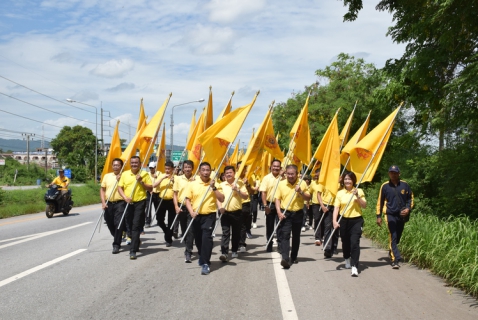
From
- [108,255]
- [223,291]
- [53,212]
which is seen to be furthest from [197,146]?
[53,212]

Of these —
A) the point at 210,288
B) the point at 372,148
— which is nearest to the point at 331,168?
the point at 372,148

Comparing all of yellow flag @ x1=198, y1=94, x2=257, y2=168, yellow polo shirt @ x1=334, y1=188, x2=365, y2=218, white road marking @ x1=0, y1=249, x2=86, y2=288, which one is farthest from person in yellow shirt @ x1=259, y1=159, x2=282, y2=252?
white road marking @ x1=0, y1=249, x2=86, y2=288

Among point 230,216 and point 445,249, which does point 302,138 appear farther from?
point 445,249

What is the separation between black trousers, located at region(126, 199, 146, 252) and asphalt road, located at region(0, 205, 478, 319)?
0.34m

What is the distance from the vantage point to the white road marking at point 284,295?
227 inches

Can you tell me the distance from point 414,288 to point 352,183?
2.18 meters

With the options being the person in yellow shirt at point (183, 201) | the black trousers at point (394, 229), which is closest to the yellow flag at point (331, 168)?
the black trousers at point (394, 229)

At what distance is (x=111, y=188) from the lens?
10.3 metres

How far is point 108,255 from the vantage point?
381 inches

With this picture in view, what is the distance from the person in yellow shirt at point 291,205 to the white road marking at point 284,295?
0.54 m

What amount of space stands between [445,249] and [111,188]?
6283 millimetres

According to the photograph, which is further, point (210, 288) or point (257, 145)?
point (257, 145)

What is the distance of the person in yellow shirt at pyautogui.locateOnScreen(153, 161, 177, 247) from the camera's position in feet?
37.2

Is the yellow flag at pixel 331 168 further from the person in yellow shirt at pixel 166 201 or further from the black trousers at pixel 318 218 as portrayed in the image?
the person in yellow shirt at pixel 166 201
